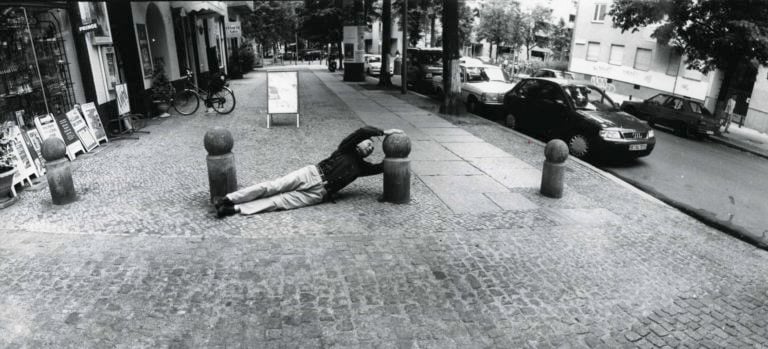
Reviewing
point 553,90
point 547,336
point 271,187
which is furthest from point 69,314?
point 553,90

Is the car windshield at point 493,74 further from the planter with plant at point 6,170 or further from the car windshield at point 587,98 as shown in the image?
the planter with plant at point 6,170

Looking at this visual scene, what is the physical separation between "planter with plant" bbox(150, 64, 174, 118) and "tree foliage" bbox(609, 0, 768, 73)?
15988mm

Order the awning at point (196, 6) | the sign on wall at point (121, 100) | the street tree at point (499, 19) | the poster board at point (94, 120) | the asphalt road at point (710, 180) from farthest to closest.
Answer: the street tree at point (499, 19)
the awning at point (196, 6)
the sign on wall at point (121, 100)
the poster board at point (94, 120)
the asphalt road at point (710, 180)

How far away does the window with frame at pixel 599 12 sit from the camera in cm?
3100

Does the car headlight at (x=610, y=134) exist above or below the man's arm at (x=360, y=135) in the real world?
below

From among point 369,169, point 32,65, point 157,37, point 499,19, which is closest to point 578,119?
point 369,169

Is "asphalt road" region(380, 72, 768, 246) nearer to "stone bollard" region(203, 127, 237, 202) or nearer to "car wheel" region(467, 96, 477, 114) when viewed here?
"car wheel" region(467, 96, 477, 114)

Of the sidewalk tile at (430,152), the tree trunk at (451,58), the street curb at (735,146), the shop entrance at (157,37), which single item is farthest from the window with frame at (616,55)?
the shop entrance at (157,37)

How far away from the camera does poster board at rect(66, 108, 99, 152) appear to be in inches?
342

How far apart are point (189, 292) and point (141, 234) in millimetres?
1540

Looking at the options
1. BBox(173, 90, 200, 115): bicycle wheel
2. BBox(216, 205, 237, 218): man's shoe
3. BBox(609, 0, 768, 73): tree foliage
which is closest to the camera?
BBox(216, 205, 237, 218): man's shoe

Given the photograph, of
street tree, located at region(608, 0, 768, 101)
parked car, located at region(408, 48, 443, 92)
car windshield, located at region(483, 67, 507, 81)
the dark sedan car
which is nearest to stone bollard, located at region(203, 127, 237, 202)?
the dark sedan car

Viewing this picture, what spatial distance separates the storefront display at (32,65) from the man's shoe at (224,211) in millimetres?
5024

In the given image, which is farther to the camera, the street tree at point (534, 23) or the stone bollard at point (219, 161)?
the street tree at point (534, 23)
